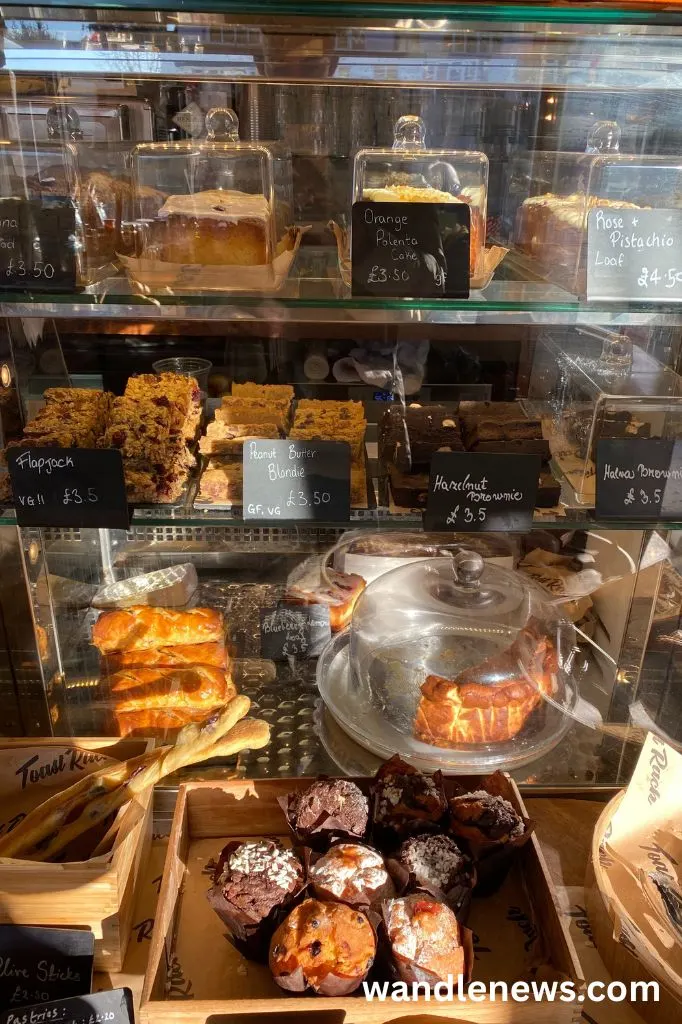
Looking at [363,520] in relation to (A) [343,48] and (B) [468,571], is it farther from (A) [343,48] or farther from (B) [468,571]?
(A) [343,48]

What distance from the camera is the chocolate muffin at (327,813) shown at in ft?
3.84

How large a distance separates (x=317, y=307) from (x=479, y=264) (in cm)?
25

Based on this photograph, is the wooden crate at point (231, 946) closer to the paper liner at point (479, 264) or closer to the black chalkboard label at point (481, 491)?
the black chalkboard label at point (481, 491)

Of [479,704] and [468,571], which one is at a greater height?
[468,571]

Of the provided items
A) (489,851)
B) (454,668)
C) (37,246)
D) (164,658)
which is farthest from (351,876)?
(37,246)

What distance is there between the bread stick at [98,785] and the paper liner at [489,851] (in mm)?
392

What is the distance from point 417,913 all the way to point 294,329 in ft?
3.13

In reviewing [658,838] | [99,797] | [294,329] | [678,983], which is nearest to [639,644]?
[658,838]

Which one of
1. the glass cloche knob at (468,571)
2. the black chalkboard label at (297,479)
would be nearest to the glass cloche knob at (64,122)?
the black chalkboard label at (297,479)

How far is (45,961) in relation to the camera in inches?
41.3

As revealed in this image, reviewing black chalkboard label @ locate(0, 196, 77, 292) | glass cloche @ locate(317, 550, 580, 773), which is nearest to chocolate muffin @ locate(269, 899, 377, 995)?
glass cloche @ locate(317, 550, 580, 773)

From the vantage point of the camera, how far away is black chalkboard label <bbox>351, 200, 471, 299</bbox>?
1048 millimetres

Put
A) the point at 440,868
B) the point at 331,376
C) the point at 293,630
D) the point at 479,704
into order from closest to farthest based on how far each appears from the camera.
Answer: the point at 440,868 → the point at 479,704 → the point at 331,376 → the point at 293,630

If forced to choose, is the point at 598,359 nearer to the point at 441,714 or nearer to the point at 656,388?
the point at 656,388
